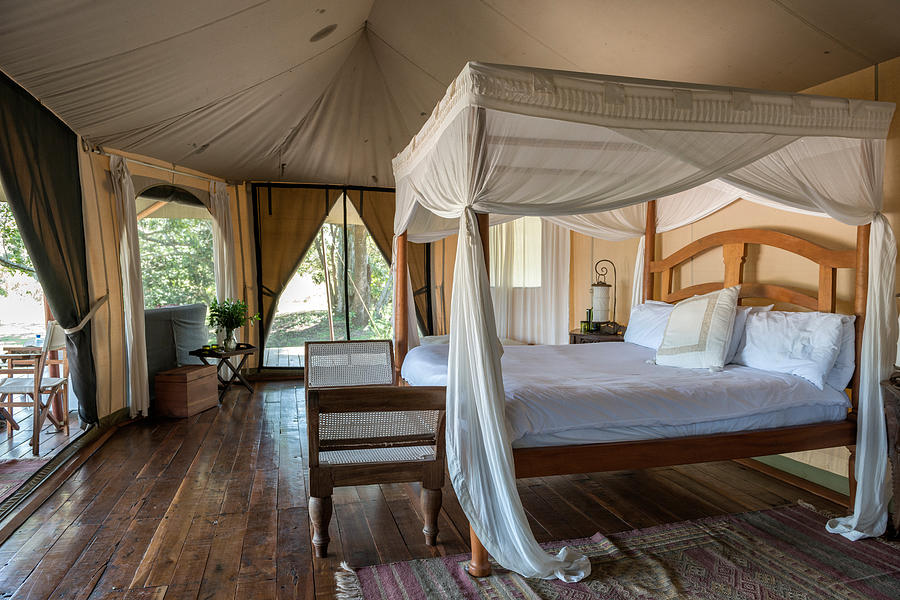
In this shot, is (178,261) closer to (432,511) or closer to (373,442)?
(373,442)

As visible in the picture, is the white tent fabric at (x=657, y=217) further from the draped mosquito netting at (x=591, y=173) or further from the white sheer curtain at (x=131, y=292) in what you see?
the white sheer curtain at (x=131, y=292)

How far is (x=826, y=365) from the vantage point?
9.14 feet

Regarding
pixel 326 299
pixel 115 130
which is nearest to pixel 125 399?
pixel 115 130

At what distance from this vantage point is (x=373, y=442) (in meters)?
2.53

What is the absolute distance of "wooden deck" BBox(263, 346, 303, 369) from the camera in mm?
6793

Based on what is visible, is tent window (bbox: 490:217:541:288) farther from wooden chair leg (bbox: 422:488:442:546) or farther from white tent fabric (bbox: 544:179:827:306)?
wooden chair leg (bbox: 422:488:442:546)

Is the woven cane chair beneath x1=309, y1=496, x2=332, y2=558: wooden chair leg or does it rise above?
above

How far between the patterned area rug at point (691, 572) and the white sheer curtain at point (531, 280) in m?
3.07

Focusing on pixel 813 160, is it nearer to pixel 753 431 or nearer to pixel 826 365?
pixel 826 365

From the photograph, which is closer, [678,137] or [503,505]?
[503,505]

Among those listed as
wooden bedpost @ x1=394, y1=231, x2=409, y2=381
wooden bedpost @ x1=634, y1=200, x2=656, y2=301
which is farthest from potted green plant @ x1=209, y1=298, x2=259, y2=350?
wooden bedpost @ x1=634, y1=200, x2=656, y2=301

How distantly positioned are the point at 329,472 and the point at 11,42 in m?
2.31

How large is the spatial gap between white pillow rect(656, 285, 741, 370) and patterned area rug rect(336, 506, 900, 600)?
890 mm

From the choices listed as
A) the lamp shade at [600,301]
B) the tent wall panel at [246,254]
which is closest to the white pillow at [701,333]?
the lamp shade at [600,301]
